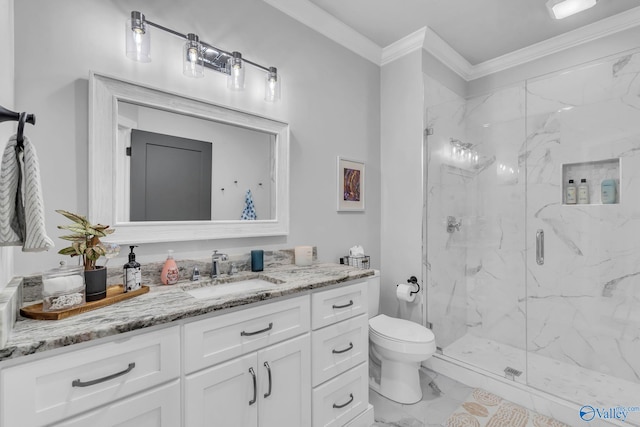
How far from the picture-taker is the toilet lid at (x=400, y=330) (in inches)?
79.7

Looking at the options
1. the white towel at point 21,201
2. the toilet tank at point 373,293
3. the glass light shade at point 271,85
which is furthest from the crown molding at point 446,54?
the white towel at point 21,201

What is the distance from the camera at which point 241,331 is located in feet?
4.14

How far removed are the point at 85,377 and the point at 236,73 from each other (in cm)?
157

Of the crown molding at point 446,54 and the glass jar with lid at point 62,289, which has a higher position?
the crown molding at point 446,54

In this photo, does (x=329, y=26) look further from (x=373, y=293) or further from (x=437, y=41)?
(x=373, y=293)

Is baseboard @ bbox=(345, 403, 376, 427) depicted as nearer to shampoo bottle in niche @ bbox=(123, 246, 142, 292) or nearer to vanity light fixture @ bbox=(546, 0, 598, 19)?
shampoo bottle in niche @ bbox=(123, 246, 142, 292)

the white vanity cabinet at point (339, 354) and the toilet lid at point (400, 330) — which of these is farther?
the toilet lid at point (400, 330)

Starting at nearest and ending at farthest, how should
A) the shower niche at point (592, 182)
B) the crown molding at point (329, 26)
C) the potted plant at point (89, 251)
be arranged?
the potted plant at point (89, 251), the crown molding at point (329, 26), the shower niche at point (592, 182)

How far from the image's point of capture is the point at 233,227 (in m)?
1.82

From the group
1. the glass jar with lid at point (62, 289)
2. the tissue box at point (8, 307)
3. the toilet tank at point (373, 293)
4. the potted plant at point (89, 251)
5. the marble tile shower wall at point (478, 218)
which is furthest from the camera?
the marble tile shower wall at point (478, 218)

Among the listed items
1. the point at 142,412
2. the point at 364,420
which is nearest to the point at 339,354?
the point at 364,420

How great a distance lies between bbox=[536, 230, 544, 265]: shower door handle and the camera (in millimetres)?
2658

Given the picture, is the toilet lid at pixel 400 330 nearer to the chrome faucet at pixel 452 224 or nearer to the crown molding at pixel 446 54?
the chrome faucet at pixel 452 224

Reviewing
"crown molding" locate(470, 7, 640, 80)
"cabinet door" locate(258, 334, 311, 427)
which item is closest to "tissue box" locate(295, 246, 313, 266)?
"cabinet door" locate(258, 334, 311, 427)
